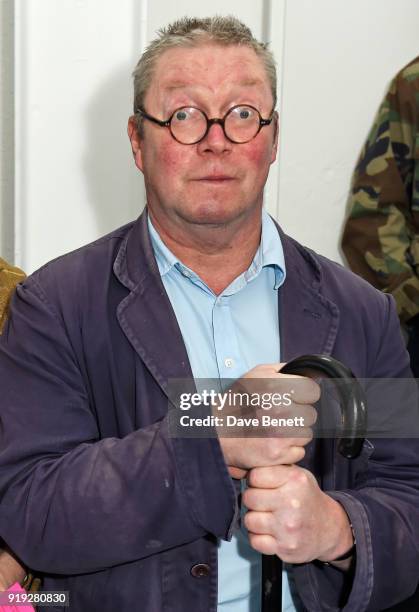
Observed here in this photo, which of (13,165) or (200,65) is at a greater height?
(200,65)

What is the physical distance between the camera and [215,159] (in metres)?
1.29

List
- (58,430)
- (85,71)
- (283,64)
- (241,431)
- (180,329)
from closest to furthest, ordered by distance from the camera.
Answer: (241,431) → (58,430) → (180,329) → (85,71) → (283,64)

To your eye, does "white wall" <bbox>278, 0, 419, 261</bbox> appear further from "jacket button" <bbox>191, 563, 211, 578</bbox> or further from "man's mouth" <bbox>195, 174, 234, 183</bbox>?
"jacket button" <bbox>191, 563, 211, 578</bbox>

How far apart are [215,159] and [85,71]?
2.18 feet

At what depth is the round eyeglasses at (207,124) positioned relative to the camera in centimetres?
129

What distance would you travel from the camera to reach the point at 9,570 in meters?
1.19

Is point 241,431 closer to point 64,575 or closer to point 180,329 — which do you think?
point 180,329

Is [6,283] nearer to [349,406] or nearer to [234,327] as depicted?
[234,327]

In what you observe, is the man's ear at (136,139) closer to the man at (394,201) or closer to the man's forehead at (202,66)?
the man's forehead at (202,66)

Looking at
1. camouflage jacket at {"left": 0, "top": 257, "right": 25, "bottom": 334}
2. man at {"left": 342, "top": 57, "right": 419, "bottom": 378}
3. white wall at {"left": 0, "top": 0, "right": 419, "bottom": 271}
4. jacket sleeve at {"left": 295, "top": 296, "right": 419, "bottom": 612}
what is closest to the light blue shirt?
jacket sleeve at {"left": 295, "top": 296, "right": 419, "bottom": 612}

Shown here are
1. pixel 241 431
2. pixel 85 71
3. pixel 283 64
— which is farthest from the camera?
pixel 283 64

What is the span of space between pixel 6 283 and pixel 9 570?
1.39ft

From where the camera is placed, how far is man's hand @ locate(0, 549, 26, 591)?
3.84 ft

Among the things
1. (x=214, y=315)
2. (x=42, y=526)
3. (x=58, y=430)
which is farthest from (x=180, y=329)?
(x=42, y=526)
